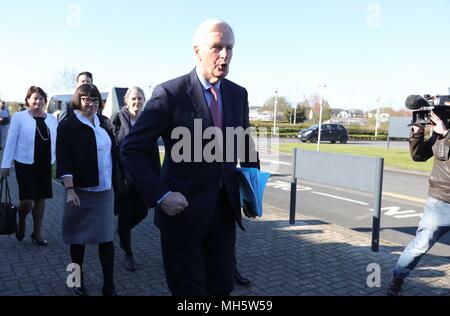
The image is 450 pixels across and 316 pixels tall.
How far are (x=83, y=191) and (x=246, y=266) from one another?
2.01 metres

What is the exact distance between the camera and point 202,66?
93.9 inches

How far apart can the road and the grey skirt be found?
4.04m


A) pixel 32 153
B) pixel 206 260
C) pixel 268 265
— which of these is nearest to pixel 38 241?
pixel 32 153

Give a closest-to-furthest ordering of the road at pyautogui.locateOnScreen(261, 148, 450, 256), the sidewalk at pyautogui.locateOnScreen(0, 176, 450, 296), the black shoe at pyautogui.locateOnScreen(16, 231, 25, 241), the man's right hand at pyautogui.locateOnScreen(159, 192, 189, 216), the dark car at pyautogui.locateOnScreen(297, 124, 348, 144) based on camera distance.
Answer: the man's right hand at pyautogui.locateOnScreen(159, 192, 189, 216) < the sidewalk at pyautogui.locateOnScreen(0, 176, 450, 296) < the black shoe at pyautogui.locateOnScreen(16, 231, 25, 241) < the road at pyautogui.locateOnScreen(261, 148, 450, 256) < the dark car at pyautogui.locateOnScreen(297, 124, 348, 144)

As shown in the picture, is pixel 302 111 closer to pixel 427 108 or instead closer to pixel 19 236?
pixel 19 236

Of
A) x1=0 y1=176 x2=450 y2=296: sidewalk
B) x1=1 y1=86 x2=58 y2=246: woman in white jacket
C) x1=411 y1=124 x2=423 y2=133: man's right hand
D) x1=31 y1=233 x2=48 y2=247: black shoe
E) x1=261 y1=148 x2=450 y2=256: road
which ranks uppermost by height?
x1=411 y1=124 x2=423 y2=133: man's right hand

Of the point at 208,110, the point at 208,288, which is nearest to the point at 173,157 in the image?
the point at 208,110

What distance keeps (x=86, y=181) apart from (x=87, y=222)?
0.37 meters

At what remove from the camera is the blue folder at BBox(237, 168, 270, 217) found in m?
2.54

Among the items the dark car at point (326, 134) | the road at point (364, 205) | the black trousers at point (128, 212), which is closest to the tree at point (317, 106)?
the dark car at point (326, 134)

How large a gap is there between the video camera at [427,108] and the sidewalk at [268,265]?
5.49 ft

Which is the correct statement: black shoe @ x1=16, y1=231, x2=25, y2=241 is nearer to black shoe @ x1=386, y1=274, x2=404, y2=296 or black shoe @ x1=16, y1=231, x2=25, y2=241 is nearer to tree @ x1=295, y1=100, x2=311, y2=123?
black shoe @ x1=386, y1=274, x2=404, y2=296

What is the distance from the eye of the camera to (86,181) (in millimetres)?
3652

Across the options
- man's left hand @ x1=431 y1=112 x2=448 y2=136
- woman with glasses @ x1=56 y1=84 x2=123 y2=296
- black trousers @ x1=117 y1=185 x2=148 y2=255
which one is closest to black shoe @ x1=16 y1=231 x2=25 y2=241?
black trousers @ x1=117 y1=185 x2=148 y2=255
